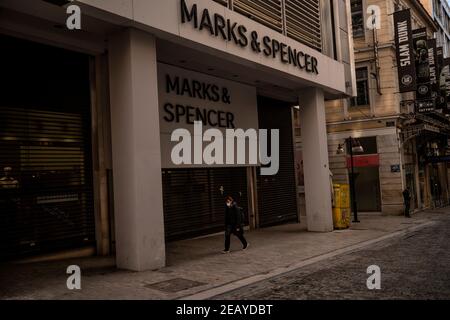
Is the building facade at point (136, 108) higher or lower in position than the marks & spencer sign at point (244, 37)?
lower

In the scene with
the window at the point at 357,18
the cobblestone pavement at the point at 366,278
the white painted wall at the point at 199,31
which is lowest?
the cobblestone pavement at the point at 366,278

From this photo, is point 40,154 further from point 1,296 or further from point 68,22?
point 1,296

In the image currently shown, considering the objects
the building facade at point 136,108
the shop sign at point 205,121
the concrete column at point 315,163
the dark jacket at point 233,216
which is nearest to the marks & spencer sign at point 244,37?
the building facade at point 136,108

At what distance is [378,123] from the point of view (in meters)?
26.7

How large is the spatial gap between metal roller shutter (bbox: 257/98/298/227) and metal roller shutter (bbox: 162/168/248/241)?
197 centimetres

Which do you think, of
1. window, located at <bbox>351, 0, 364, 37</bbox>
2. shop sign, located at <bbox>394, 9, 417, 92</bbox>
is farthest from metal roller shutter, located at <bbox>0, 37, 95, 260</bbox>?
window, located at <bbox>351, 0, 364, 37</bbox>

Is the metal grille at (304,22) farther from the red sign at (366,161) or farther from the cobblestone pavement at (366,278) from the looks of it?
the red sign at (366,161)

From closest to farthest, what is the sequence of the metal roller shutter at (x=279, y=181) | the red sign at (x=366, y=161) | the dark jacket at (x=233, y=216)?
1. the dark jacket at (x=233, y=216)
2. the metal roller shutter at (x=279, y=181)
3. the red sign at (x=366, y=161)

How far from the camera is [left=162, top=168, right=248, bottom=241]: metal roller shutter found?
15.4 m

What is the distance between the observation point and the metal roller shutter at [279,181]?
803 inches

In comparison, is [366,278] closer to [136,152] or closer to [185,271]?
[185,271]

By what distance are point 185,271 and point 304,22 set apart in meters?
11.2

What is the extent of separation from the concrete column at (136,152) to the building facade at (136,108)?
0.03 meters
